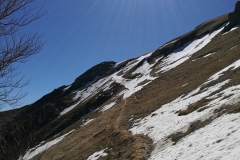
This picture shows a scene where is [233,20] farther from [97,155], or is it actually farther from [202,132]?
[202,132]

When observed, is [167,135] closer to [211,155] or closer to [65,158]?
[211,155]

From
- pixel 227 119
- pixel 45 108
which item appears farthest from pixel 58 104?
pixel 227 119

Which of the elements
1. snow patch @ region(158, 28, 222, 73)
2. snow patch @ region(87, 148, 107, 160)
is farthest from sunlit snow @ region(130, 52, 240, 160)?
snow patch @ region(158, 28, 222, 73)

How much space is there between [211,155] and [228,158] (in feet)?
5.30

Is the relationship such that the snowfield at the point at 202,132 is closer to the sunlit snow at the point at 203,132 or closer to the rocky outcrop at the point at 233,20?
the sunlit snow at the point at 203,132

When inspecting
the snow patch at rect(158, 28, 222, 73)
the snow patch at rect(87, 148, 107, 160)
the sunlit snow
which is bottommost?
the sunlit snow

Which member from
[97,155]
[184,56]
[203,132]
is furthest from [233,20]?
[203,132]

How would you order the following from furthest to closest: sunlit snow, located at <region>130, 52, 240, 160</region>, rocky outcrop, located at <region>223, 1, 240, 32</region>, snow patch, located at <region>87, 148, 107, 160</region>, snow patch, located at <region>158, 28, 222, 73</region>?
rocky outcrop, located at <region>223, 1, 240, 32</region>
snow patch, located at <region>158, 28, 222, 73</region>
snow patch, located at <region>87, 148, 107, 160</region>
sunlit snow, located at <region>130, 52, 240, 160</region>

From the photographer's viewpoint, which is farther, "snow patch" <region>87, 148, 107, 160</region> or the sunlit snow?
"snow patch" <region>87, 148, 107, 160</region>

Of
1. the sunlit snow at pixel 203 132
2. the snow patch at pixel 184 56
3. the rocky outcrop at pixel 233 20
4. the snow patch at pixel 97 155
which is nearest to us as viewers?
the sunlit snow at pixel 203 132

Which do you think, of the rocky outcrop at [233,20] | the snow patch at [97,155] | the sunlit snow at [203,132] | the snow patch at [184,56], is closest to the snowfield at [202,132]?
the sunlit snow at [203,132]

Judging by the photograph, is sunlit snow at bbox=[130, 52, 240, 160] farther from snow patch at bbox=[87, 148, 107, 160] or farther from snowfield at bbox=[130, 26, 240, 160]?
snow patch at bbox=[87, 148, 107, 160]

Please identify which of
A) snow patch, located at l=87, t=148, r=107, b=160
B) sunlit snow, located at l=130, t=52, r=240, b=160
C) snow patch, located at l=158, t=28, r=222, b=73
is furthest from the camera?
snow patch, located at l=158, t=28, r=222, b=73

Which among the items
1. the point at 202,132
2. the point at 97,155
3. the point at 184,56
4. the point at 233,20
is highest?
the point at 233,20
